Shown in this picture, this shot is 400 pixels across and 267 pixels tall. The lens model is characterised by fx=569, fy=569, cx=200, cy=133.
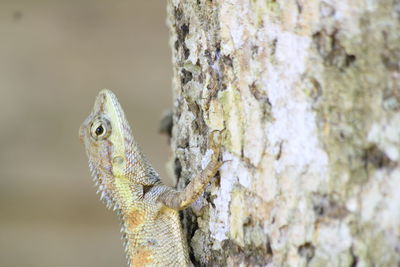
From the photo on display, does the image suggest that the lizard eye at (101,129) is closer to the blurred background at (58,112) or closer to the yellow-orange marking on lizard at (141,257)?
the yellow-orange marking on lizard at (141,257)

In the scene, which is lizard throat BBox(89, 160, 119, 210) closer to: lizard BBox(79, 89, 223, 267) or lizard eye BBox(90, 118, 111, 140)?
lizard BBox(79, 89, 223, 267)

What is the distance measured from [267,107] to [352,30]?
38 centimetres

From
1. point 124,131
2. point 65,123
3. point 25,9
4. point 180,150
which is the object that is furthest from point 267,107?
point 25,9

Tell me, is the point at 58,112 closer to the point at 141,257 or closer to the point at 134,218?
the point at 134,218

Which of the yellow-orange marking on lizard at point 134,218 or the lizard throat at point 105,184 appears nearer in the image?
the yellow-orange marking on lizard at point 134,218

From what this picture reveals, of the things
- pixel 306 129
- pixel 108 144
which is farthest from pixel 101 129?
pixel 306 129

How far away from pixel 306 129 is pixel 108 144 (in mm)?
1297

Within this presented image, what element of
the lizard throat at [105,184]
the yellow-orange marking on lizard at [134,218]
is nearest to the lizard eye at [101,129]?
the lizard throat at [105,184]

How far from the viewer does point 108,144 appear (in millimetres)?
2836

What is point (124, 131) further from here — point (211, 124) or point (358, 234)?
point (358, 234)

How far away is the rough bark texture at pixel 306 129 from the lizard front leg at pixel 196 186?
0.04 metres

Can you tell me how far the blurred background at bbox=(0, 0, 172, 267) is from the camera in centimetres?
553

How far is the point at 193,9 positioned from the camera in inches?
91.0

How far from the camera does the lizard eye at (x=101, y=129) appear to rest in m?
2.85
